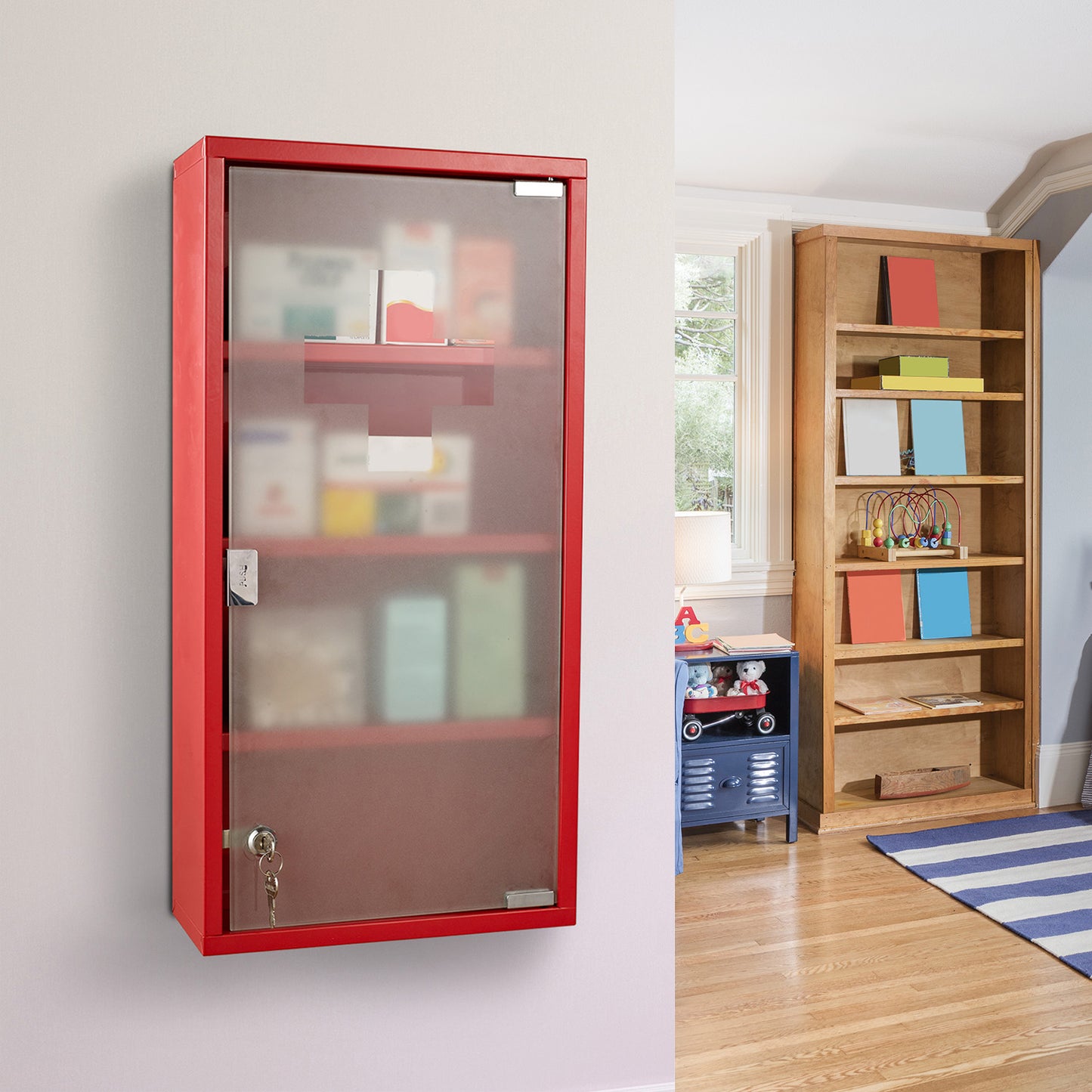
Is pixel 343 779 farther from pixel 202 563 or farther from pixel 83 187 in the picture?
pixel 83 187

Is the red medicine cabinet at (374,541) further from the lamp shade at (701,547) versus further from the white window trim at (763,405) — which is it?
the white window trim at (763,405)

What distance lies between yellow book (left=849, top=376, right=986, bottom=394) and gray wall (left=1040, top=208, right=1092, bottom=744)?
41 centimetres

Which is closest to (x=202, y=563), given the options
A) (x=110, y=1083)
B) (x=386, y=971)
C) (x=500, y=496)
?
(x=500, y=496)

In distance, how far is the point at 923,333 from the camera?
390 centimetres

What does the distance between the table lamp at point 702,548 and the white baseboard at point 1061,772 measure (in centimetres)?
178

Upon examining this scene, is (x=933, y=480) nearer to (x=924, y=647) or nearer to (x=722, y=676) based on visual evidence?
(x=924, y=647)

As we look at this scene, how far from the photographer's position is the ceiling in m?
2.63

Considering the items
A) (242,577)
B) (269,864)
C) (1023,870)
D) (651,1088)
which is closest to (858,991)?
(651,1088)

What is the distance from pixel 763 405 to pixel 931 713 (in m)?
1.43

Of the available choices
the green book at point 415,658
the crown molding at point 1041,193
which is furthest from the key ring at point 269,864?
the crown molding at point 1041,193

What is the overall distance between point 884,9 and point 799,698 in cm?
250

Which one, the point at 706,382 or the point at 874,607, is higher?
the point at 706,382

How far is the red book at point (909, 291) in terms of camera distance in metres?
3.98

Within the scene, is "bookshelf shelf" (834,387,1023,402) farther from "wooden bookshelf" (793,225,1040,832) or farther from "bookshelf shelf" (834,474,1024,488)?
"bookshelf shelf" (834,474,1024,488)
